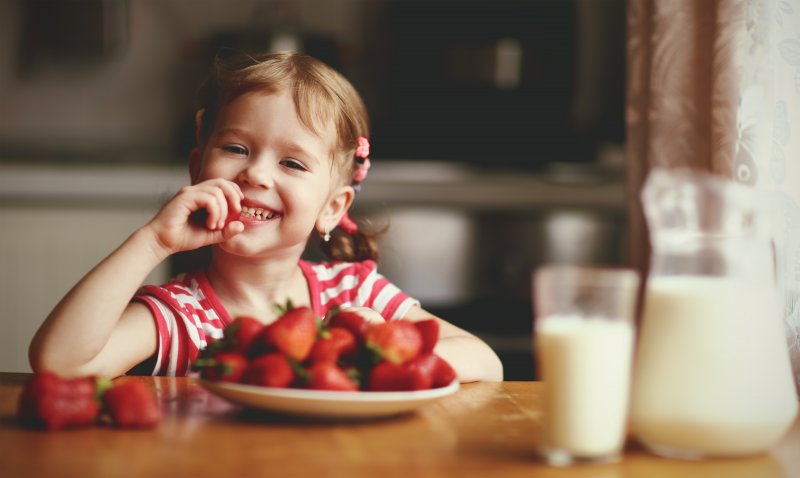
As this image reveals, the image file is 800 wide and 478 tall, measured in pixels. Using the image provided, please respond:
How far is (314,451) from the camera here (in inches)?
30.0

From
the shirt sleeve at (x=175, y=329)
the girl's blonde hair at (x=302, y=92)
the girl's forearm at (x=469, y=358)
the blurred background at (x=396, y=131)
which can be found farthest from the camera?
the blurred background at (x=396, y=131)

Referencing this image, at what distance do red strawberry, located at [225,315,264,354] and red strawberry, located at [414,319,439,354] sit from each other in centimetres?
16

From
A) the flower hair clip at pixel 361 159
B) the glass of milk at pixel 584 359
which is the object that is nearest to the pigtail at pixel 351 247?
the flower hair clip at pixel 361 159

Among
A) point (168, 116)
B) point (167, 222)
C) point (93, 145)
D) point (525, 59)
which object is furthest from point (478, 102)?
point (167, 222)

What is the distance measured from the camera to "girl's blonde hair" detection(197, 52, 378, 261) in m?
1.44

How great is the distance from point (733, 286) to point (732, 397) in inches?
3.7

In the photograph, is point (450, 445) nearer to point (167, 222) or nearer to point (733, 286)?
point (733, 286)

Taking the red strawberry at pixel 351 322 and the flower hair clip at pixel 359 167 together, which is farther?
the flower hair clip at pixel 359 167

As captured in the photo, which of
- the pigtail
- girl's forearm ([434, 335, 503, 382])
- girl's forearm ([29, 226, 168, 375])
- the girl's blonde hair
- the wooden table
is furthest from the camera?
the pigtail

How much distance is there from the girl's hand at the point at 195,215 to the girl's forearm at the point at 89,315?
0.05m

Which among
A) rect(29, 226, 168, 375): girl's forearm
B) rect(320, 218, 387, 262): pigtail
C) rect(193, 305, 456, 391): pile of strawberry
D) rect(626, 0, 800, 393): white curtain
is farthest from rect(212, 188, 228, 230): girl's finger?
rect(626, 0, 800, 393): white curtain

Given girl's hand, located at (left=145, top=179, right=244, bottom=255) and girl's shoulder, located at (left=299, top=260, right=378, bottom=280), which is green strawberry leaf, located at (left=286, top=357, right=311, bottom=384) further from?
girl's shoulder, located at (left=299, top=260, right=378, bottom=280)

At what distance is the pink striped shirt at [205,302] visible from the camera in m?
1.34

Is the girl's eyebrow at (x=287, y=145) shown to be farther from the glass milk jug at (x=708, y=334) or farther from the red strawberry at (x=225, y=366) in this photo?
the glass milk jug at (x=708, y=334)
